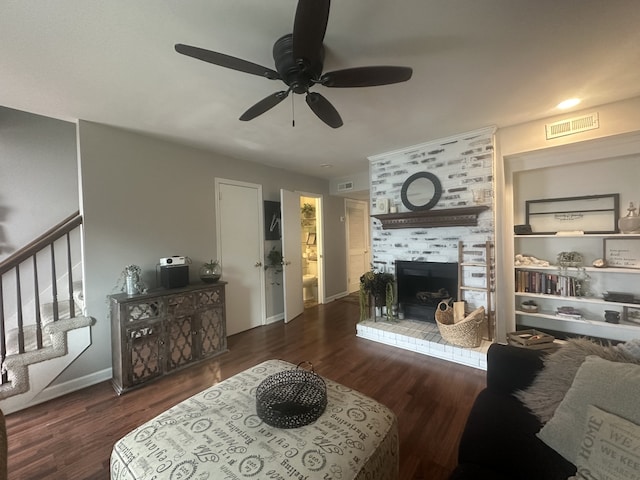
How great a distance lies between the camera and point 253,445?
1075mm

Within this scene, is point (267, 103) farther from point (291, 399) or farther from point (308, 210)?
point (308, 210)

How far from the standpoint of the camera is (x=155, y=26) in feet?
4.50

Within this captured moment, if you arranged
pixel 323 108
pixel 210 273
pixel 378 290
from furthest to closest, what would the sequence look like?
1. pixel 378 290
2. pixel 210 273
3. pixel 323 108

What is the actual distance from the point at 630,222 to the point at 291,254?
3.77 m

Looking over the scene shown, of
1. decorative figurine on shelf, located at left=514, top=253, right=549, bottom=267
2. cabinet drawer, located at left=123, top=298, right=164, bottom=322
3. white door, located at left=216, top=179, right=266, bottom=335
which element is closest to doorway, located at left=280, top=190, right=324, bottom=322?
white door, located at left=216, top=179, right=266, bottom=335

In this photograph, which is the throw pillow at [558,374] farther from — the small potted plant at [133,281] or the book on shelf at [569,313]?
the small potted plant at [133,281]

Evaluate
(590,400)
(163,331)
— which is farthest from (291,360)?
(590,400)

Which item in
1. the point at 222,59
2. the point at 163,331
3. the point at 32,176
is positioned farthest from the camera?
the point at 32,176

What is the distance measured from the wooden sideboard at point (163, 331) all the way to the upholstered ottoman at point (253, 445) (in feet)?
4.60

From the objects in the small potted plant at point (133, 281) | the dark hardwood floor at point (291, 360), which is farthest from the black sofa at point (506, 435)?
the small potted plant at point (133, 281)

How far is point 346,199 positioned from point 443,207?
254 cm

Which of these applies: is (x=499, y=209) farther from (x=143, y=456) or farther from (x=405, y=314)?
(x=143, y=456)

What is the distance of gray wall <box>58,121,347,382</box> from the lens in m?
2.44

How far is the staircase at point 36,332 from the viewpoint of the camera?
2041 millimetres
